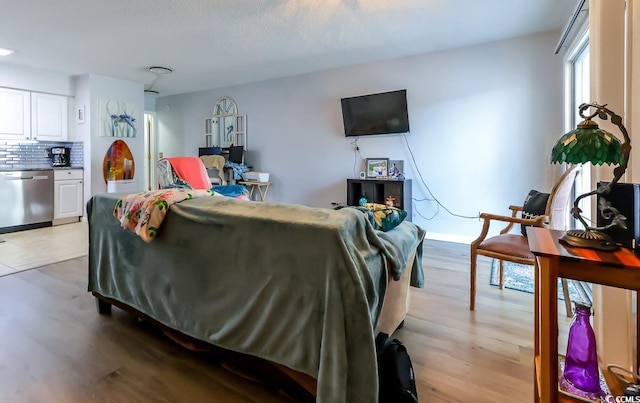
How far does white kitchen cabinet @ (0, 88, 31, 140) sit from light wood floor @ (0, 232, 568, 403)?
335cm

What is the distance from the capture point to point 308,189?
5469 millimetres

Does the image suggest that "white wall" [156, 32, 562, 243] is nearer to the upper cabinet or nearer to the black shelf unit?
the black shelf unit

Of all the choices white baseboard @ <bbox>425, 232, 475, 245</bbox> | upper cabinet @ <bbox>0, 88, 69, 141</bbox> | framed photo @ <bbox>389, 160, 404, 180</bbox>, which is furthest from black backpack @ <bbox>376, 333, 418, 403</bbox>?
upper cabinet @ <bbox>0, 88, 69, 141</bbox>

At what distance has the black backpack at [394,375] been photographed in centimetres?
132

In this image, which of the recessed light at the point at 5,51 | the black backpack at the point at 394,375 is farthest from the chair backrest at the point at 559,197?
the recessed light at the point at 5,51

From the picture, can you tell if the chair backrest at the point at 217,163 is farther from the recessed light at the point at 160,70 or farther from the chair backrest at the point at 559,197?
the chair backrest at the point at 559,197

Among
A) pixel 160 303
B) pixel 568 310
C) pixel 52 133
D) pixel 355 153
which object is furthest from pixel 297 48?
pixel 52 133

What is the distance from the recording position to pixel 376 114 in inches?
183

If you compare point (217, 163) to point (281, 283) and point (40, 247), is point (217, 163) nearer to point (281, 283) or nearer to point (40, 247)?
point (40, 247)

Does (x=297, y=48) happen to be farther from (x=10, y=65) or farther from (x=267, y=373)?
(x=10, y=65)

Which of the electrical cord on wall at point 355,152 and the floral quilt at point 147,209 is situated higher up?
the electrical cord on wall at point 355,152

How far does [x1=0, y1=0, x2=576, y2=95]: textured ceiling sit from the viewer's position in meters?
3.03

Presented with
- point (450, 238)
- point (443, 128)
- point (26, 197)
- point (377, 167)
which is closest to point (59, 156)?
point (26, 197)

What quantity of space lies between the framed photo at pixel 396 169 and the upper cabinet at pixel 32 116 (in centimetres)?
510
